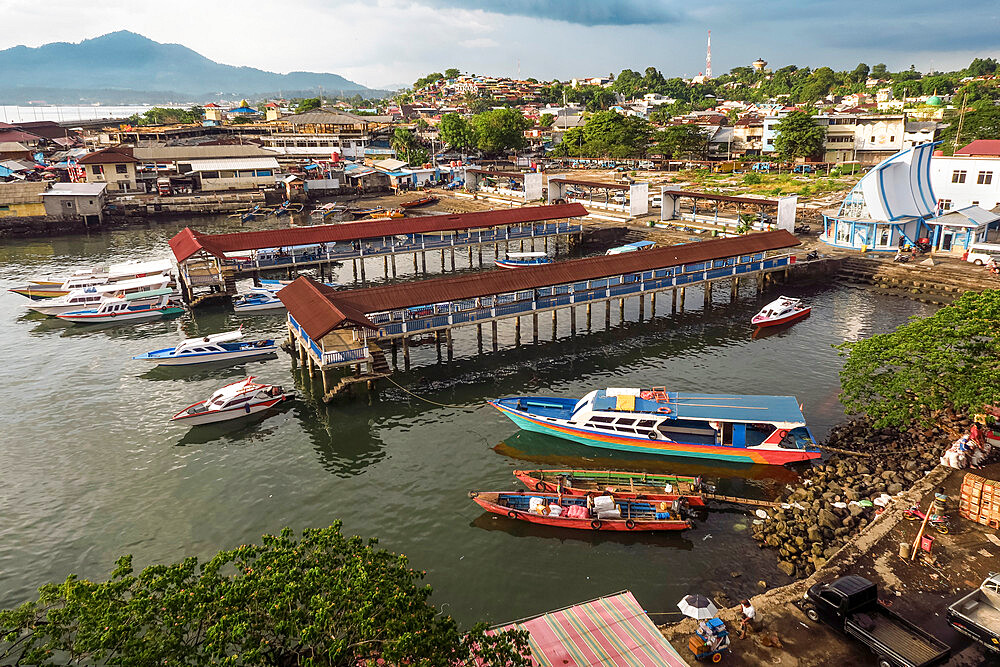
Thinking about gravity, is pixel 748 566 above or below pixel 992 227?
below

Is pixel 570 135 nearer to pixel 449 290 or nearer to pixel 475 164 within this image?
pixel 475 164

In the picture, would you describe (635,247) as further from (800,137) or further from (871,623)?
(800,137)

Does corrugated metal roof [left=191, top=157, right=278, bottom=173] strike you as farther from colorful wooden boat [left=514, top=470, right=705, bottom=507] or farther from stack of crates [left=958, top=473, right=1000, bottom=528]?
stack of crates [left=958, top=473, right=1000, bottom=528]

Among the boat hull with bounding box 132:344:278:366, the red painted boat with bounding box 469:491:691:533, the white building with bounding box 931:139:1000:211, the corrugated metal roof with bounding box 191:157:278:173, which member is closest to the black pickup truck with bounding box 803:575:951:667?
the red painted boat with bounding box 469:491:691:533

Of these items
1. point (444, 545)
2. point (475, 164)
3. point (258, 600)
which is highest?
point (475, 164)

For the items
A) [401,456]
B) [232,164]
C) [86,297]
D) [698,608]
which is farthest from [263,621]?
[232,164]

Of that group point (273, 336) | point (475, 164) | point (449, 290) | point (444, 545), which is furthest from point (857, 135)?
point (444, 545)
